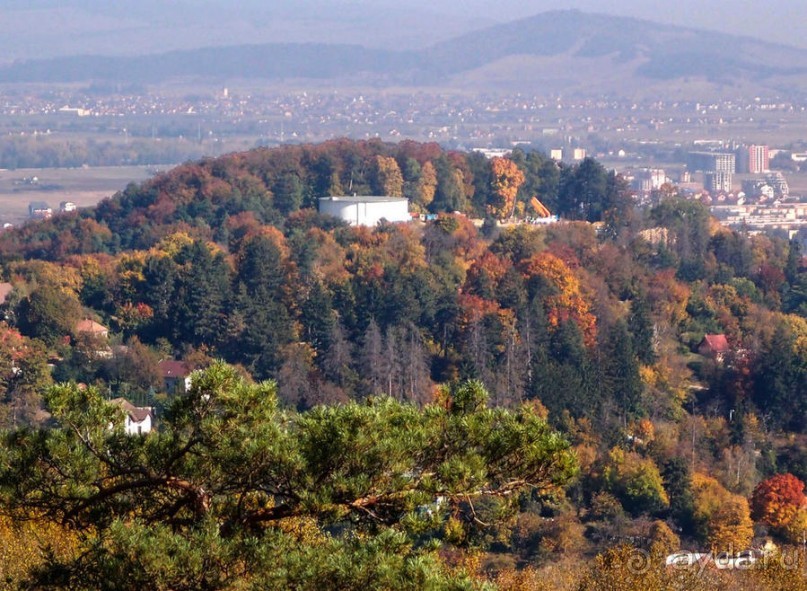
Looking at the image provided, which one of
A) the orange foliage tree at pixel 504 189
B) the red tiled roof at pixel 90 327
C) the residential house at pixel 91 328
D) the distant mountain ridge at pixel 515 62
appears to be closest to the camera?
the residential house at pixel 91 328

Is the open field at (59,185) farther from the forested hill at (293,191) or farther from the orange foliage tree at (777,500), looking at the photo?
the orange foliage tree at (777,500)

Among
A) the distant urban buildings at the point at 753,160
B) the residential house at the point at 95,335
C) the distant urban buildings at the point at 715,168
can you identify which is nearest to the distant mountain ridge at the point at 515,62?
the distant urban buildings at the point at 753,160

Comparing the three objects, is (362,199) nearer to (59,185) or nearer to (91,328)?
(91,328)

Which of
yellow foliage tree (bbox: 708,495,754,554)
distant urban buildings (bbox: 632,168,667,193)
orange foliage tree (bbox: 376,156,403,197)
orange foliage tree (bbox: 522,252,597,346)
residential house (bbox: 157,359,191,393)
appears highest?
orange foliage tree (bbox: 376,156,403,197)

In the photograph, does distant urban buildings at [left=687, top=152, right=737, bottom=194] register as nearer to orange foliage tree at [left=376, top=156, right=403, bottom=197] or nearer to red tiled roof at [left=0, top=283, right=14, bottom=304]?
orange foliage tree at [left=376, top=156, right=403, bottom=197]

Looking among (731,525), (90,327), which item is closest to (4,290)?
(90,327)

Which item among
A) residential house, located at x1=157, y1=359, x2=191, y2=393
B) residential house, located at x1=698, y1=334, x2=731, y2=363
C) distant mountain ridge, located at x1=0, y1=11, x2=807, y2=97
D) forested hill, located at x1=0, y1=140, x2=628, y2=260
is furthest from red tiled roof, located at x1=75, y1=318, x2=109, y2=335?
distant mountain ridge, located at x1=0, y1=11, x2=807, y2=97
